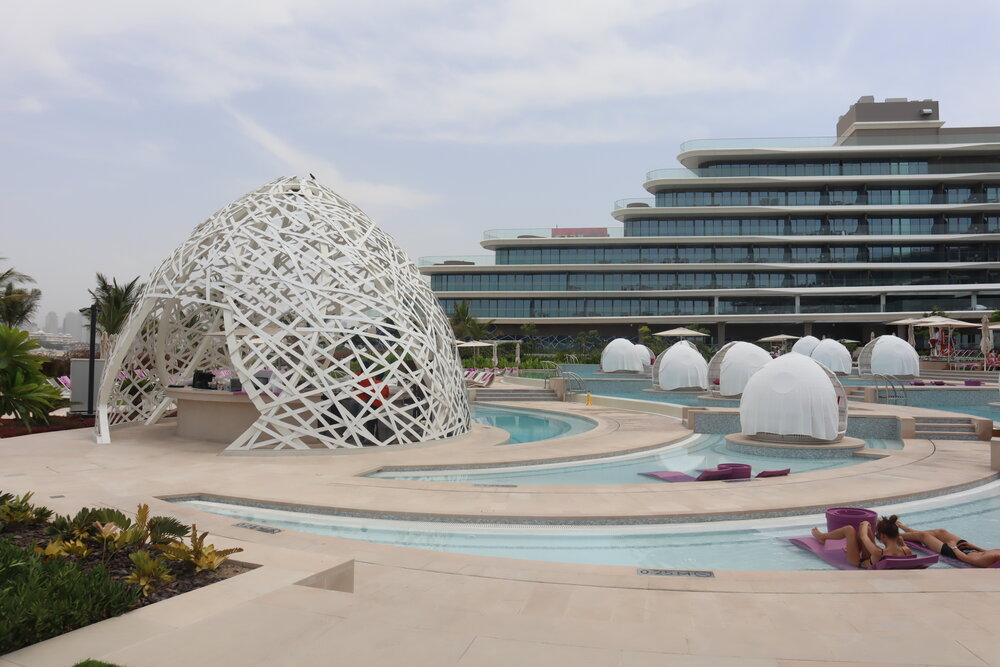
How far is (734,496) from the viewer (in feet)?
29.8

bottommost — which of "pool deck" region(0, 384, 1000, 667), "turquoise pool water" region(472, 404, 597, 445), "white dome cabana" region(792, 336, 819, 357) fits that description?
"turquoise pool water" region(472, 404, 597, 445)

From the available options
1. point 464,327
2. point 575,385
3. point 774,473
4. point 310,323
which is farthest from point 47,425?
point 464,327

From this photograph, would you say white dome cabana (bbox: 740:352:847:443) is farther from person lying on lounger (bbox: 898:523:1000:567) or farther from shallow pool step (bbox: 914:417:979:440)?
person lying on lounger (bbox: 898:523:1000:567)

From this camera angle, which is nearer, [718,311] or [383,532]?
[383,532]

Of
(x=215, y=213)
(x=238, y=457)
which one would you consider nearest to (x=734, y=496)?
(x=238, y=457)

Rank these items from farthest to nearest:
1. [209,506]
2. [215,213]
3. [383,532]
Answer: [215,213] < [209,506] < [383,532]

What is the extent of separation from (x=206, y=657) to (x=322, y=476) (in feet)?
23.1

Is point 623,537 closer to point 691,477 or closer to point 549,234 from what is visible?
point 691,477

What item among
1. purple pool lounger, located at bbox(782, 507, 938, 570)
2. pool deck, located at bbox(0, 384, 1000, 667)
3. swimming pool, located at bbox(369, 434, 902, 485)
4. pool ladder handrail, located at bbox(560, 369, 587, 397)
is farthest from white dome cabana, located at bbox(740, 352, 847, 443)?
pool ladder handrail, located at bbox(560, 369, 587, 397)

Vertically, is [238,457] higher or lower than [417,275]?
lower

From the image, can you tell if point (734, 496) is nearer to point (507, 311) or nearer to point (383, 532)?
point (383, 532)

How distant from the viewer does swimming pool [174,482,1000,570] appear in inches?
278

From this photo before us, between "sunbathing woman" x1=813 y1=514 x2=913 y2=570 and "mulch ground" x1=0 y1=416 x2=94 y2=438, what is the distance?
1549 centimetres

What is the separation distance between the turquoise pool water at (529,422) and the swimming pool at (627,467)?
3.88 m
